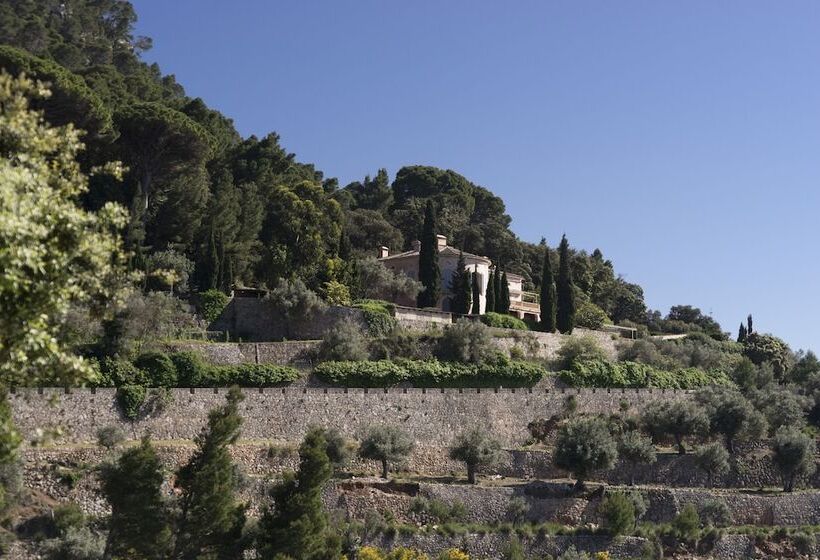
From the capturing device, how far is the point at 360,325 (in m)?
57.8

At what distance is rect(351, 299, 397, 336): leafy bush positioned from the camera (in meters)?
58.0

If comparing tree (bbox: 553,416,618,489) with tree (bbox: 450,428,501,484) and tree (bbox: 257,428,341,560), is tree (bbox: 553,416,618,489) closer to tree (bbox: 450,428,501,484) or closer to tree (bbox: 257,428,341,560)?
tree (bbox: 450,428,501,484)

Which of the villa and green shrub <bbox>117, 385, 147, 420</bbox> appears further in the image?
the villa

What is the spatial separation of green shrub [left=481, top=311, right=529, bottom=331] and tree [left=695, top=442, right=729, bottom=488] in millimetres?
14719

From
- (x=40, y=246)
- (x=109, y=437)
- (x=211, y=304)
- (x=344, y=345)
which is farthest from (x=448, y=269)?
(x=40, y=246)

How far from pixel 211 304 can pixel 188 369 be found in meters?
11.0

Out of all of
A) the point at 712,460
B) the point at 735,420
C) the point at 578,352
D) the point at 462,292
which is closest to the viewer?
the point at 712,460

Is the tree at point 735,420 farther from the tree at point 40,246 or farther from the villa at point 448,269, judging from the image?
the tree at point 40,246

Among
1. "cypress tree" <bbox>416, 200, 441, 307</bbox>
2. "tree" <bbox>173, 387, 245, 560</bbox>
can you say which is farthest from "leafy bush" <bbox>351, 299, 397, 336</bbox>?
"tree" <bbox>173, 387, 245, 560</bbox>

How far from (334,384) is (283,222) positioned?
17.1 meters

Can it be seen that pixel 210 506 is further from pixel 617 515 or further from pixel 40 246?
pixel 40 246

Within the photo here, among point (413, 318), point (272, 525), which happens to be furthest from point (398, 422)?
point (272, 525)

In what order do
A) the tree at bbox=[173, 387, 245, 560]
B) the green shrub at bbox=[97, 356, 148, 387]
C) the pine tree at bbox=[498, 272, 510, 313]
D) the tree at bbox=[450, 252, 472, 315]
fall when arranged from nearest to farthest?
the tree at bbox=[173, 387, 245, 560] < the green shrub at bbox=[97, 356, 148, 387] < the tree at bbox=[450, 252, 472, 315] < the pine tree at bbox=[498, 272, 510, 313]

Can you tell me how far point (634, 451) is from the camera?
1981 inches
